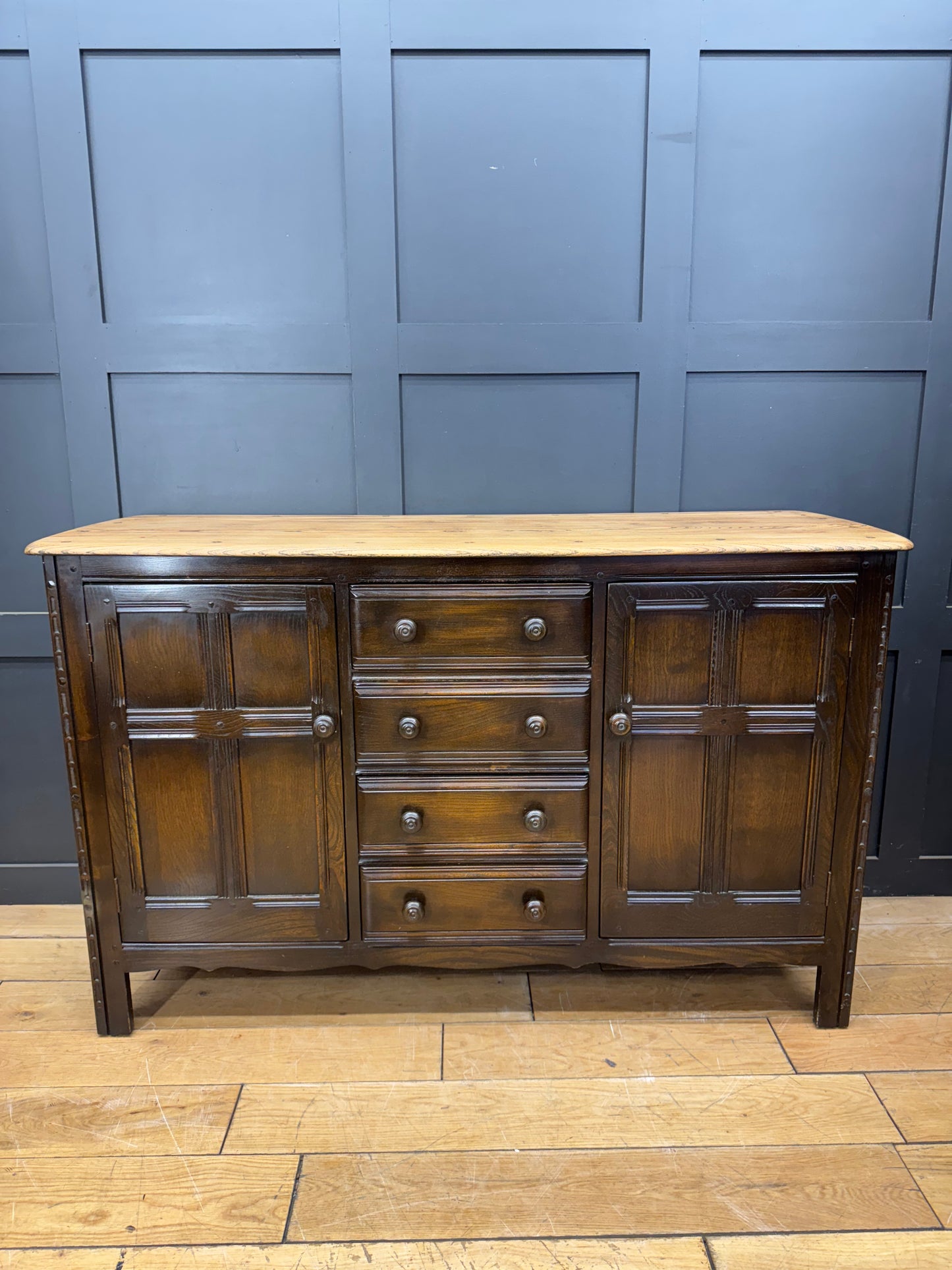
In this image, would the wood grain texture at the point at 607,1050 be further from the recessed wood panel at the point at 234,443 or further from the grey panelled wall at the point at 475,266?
the recessed wood panel at the point at 234,443

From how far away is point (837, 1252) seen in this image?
1.34 meters

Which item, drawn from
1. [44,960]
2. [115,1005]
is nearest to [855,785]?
[115,1005]

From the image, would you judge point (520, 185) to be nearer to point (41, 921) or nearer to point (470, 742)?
point (470, 742)

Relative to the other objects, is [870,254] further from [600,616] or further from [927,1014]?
[927,1014]

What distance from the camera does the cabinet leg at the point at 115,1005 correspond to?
6.02 feet

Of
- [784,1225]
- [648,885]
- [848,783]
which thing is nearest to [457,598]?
[648,885]

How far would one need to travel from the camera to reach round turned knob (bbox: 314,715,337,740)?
5.65 feet

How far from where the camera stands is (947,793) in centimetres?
240

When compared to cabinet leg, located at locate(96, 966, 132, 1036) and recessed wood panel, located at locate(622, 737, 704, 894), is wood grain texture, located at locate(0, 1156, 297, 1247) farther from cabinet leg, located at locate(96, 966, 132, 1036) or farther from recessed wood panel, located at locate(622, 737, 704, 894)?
recessed wood panel, located at locate(622, 737, 704, 894)

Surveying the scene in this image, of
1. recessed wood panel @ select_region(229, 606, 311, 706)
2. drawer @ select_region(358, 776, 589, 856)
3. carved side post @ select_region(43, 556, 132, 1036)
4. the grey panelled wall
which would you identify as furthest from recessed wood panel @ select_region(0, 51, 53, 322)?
drawer @ select_region(358, 776, 589, 856)

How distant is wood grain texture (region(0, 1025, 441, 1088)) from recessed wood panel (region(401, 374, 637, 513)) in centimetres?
132

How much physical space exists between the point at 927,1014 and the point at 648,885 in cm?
75

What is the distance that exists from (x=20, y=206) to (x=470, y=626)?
5.33ft

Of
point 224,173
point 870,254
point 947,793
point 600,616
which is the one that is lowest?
point 947,793
